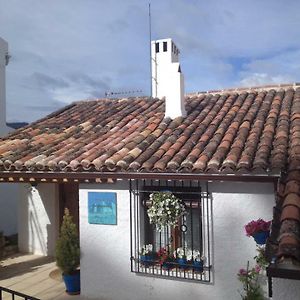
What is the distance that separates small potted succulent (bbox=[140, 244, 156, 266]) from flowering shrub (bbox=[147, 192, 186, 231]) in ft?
2.17

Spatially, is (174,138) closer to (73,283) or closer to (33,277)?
(73,283)

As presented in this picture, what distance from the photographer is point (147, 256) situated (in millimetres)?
7418

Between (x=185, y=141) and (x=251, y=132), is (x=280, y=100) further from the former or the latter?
(x=185, y=141)

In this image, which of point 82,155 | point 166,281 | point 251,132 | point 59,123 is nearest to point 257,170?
point 251,132

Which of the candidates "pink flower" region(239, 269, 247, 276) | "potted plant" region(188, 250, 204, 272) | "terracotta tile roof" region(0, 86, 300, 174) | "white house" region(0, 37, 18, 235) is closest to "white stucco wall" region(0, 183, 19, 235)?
"white house" region(0, 37, 18, 235)

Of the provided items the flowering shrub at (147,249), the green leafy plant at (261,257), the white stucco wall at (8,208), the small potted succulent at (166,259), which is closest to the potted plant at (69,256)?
the flowering shrub at (147,249)

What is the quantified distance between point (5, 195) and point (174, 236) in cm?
914

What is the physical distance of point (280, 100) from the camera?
9.36 metres

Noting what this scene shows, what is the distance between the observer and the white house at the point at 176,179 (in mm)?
6422

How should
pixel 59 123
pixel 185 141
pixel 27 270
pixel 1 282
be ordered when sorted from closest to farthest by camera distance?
1. pixel 185 141
2. pixel 1 282
3. pixel 27 270
4. pixel 59 123

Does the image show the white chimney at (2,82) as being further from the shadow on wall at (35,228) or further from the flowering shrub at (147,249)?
the flowering shrub at (147,249)

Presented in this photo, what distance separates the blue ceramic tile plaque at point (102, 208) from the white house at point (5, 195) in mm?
7436

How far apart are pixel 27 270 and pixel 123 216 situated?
14.0 ft

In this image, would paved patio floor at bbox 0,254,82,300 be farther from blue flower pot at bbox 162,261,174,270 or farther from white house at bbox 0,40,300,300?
blue flower pot at bbox 162,261,174,270
